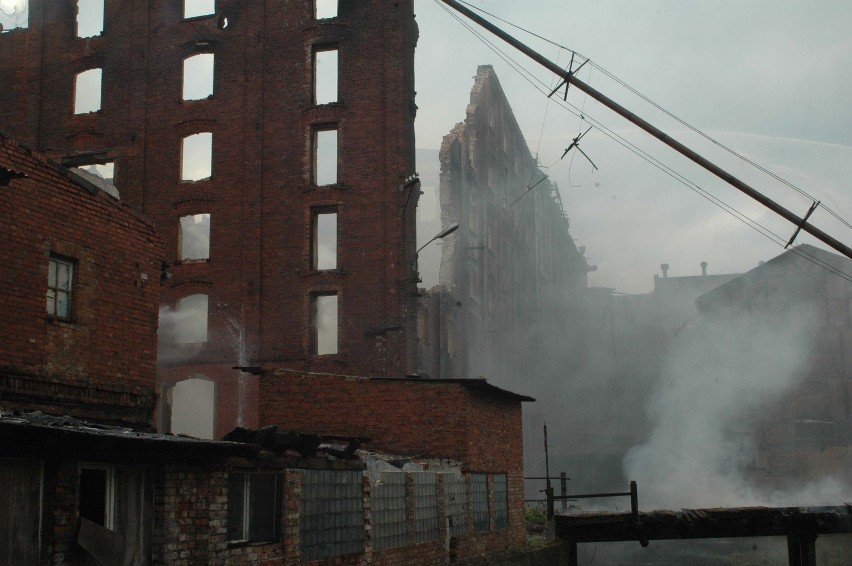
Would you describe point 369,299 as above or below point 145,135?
below

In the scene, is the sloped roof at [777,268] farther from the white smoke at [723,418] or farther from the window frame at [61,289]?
the window frame at [61,289]

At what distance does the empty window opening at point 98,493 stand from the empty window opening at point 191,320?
827 inches

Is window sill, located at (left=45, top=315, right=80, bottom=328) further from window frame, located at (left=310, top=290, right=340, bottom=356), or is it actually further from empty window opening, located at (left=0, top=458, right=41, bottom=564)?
window frame, located at (left=310, top=290, right=340, bottom=356)

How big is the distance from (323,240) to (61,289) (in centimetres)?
1875

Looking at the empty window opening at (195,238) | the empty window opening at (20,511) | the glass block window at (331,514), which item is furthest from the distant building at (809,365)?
the empty window opening at (20,511)

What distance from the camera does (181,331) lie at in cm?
3109

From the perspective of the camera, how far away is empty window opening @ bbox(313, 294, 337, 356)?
30891mm

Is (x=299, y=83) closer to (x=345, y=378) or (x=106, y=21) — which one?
(x=106, y=21)

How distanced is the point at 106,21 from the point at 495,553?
23.6 meters

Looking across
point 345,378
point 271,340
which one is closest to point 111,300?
point 345,378

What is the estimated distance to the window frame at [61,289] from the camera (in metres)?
15.4

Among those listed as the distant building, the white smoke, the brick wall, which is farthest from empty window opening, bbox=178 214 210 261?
the distant building

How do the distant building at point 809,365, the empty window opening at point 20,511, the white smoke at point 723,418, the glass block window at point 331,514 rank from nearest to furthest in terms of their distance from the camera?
the empty window opening at point 20,511, the glass block window at point 331,514, the distant building at point 809,365, the white smoke at point 723,418

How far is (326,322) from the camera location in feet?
102
